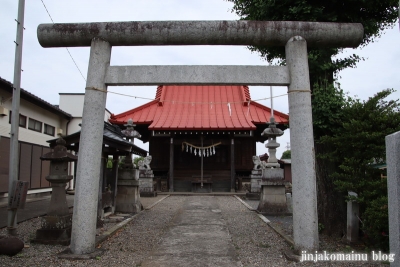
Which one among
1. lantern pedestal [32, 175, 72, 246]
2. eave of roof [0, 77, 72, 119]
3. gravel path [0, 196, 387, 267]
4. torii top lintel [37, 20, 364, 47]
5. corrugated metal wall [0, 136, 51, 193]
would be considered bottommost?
gravel path [0, 196, 387, 267]

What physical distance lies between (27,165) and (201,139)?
30.2 feet

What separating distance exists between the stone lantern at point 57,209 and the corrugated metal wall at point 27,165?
6.02m

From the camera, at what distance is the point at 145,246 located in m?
6.01

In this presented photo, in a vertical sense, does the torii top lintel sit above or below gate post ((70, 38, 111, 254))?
above

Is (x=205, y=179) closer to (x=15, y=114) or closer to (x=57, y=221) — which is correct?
(x=57, y=221)

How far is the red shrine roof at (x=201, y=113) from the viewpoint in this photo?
18.5 m

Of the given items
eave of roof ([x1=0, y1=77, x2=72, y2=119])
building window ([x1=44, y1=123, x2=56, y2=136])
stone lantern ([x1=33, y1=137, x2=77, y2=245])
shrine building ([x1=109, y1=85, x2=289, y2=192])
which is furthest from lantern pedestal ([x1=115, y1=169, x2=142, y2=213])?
building window ([x1=44, y1=123, x2=56, y2=136])

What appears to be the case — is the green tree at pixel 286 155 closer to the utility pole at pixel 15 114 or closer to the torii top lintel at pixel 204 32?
the torii top lintel at pixel 204 32

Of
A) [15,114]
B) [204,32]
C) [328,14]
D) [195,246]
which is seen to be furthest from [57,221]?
[328,14]

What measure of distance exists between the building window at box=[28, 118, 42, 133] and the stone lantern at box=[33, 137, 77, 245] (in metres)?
9.56

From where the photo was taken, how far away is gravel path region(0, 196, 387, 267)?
16.0 feet

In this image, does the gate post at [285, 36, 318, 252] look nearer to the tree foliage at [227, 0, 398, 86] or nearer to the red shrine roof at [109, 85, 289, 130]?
the tree foliage at [227, 0, 398, 86]

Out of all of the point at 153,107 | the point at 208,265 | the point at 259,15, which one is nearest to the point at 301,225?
the point at 208,265

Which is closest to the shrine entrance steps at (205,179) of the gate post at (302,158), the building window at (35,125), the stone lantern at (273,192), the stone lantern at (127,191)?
the stone lantern at (273,192)
